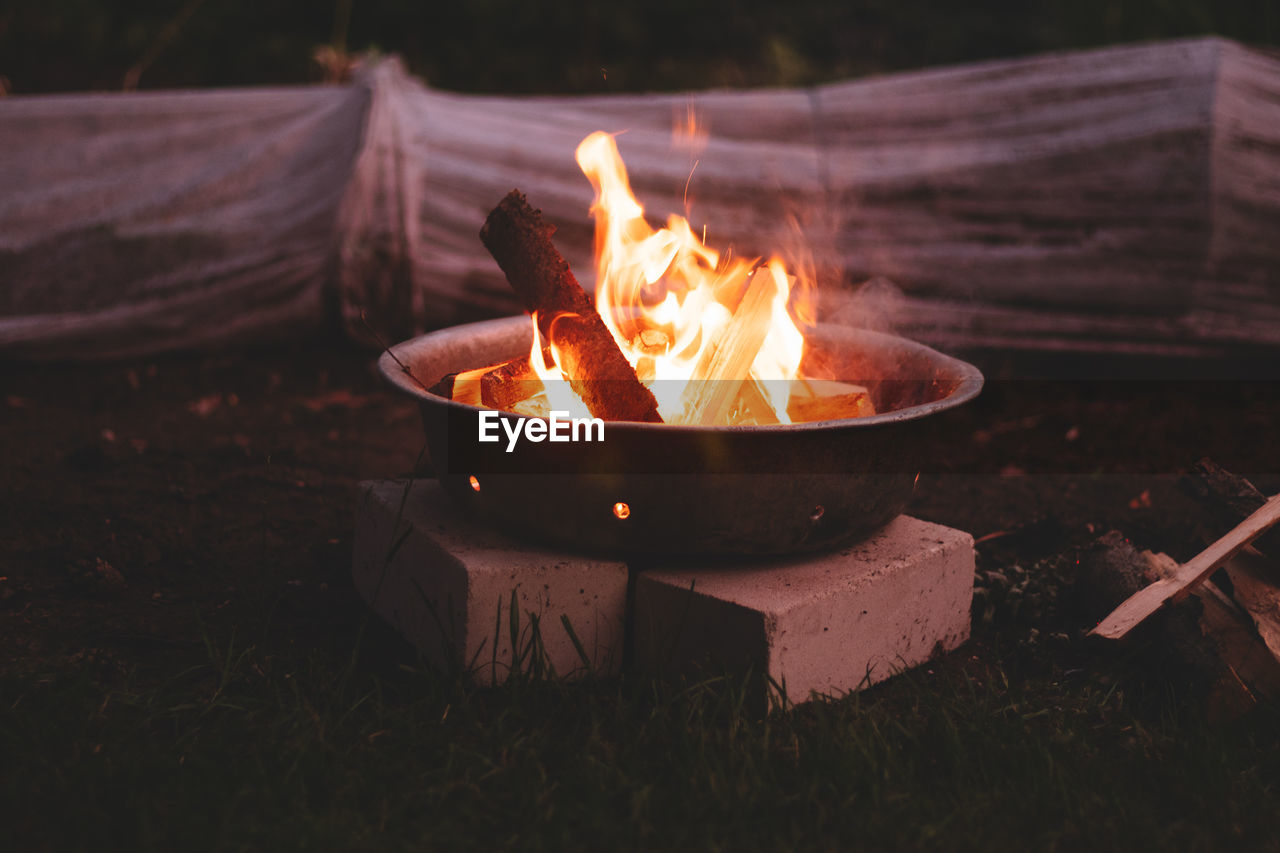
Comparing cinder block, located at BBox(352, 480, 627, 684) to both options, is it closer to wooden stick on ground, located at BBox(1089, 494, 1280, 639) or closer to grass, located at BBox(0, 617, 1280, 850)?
grass, located at BBox(0, 617, 1280, 850)

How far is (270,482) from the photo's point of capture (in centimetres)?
299

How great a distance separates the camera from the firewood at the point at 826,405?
2.16 metres

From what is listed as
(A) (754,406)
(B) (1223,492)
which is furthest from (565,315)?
(B) (1223,492)

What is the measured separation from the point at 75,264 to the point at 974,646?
10.8ft

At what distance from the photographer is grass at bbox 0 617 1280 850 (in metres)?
1.63

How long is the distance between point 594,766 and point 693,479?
0.51m

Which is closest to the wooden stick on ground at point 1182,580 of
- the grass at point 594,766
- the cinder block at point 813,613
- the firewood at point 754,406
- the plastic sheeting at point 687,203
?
the grass at point 594,766

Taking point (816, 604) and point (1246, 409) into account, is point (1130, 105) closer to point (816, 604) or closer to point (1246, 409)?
point (1246, 409)

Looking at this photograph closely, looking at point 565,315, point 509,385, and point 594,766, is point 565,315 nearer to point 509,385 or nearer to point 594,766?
point 509,385

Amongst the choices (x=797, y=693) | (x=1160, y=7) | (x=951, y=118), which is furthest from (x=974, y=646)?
(x=1160, y=7)

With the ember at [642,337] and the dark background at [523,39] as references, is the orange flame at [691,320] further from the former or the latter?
the dark background at [523,39]

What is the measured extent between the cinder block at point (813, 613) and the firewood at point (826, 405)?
274mm

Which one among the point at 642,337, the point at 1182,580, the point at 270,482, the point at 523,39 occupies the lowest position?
the point at 270,482

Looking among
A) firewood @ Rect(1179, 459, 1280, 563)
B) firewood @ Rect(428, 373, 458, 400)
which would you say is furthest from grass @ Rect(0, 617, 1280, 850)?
firewood @ Rect(428, 373, 458, 400)
